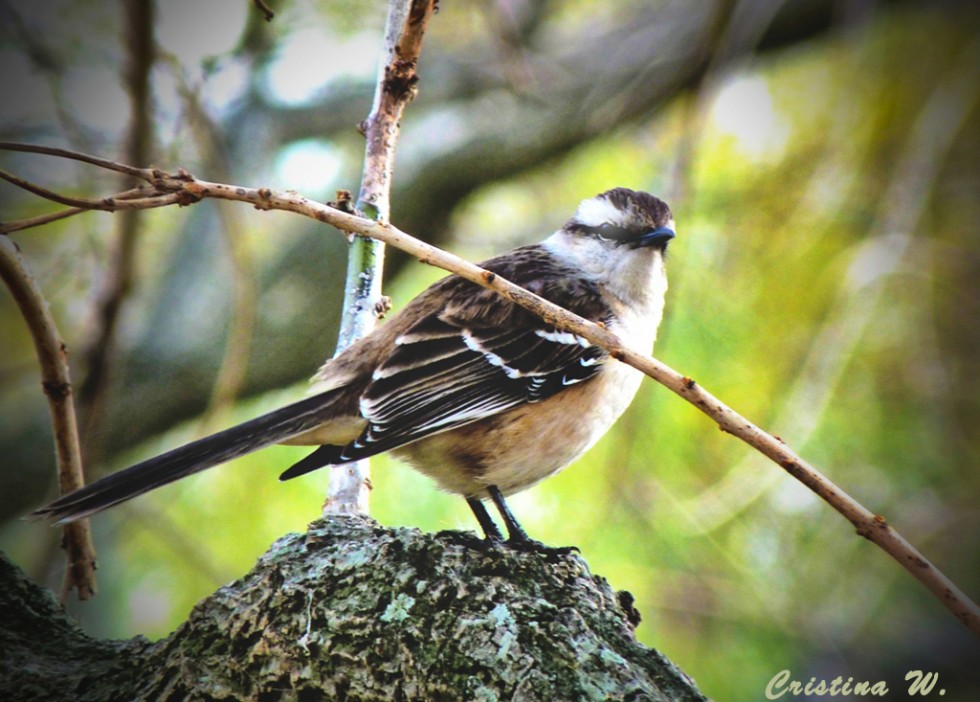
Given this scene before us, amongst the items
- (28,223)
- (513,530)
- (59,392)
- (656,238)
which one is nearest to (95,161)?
(28,223)

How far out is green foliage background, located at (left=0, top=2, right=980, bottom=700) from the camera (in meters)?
4.08

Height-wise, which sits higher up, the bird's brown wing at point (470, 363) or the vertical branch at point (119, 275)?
the vertical branch at point (119, 275)

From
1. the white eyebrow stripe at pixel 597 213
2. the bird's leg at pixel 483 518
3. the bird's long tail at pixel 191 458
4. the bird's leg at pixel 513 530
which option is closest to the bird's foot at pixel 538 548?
the bird's leg at pixel 513 530

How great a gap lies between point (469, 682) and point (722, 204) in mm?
3823

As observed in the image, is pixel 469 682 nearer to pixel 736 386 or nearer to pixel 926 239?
pixel 736 386

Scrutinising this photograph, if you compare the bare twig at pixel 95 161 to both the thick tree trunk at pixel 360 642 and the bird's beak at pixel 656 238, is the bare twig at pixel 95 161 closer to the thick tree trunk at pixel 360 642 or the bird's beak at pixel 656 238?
the thick tree trunk at pixel 360 642

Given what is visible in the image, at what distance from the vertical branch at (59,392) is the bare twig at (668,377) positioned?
14.5 inches

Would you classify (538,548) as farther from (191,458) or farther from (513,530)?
(191,458)

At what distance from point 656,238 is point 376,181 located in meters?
1.05

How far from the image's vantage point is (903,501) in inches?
190

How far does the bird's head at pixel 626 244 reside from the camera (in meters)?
3.28

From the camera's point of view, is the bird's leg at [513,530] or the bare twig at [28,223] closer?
the bare twig at [28,223]

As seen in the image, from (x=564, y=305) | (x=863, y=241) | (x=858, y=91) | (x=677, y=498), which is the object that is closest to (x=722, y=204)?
(x=863, y=241)

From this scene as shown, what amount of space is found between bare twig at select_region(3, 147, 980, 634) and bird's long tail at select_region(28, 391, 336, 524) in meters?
0.74
